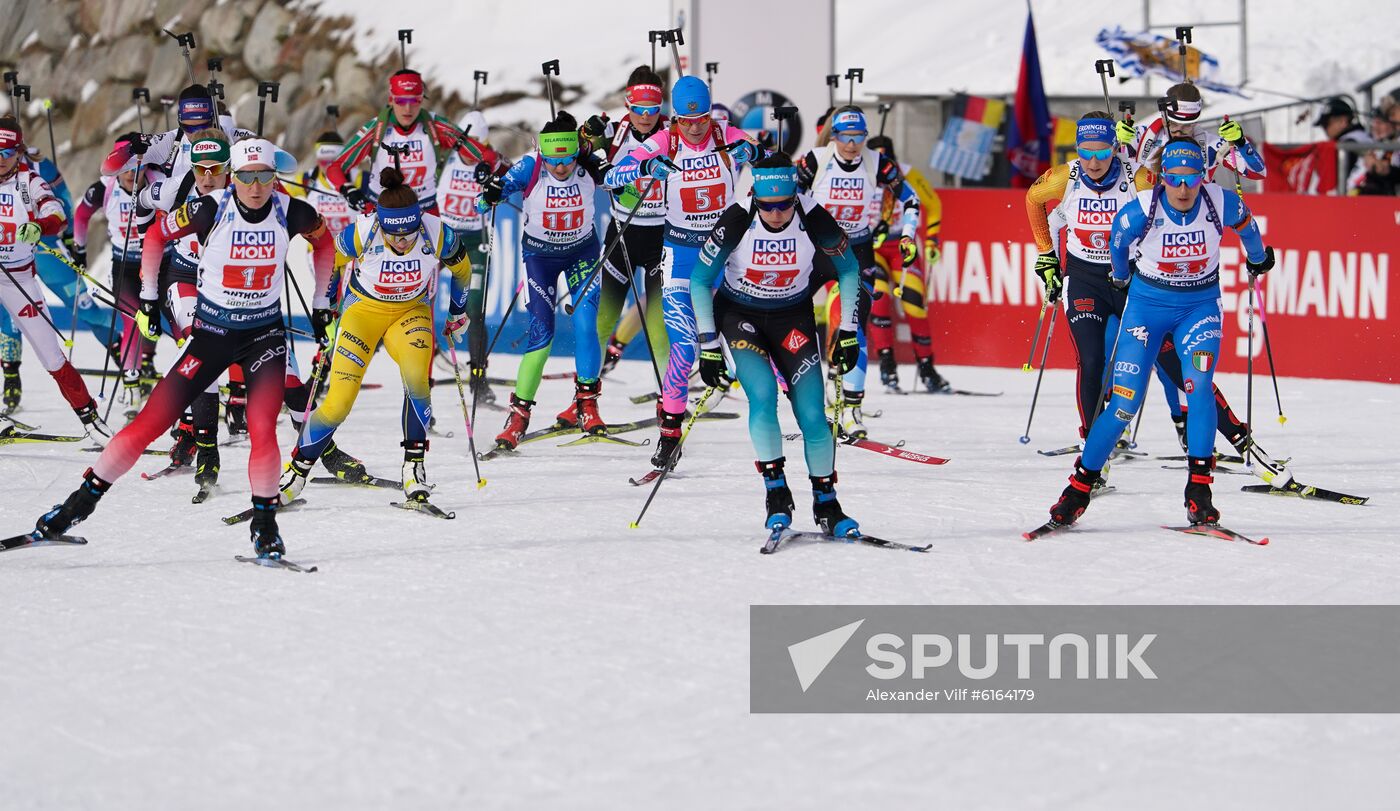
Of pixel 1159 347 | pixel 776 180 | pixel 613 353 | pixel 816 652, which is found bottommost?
pixel 816 652

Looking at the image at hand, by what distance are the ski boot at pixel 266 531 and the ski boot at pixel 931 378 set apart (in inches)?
288

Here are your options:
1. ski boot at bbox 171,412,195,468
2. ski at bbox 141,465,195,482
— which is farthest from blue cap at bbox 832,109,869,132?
ski at bbox 141,465,195,482

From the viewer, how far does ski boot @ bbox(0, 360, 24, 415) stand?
13016 millimetres

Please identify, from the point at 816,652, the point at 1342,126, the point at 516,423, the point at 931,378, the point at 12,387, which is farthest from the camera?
the point at 1342,126

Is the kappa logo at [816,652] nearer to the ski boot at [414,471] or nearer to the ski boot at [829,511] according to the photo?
the ski boot at [829,511]

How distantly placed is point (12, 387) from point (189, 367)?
18.3ft

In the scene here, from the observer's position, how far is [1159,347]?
344 inches

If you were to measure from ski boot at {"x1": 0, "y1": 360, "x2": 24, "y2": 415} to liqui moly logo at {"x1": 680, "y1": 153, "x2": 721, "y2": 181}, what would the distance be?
5437 millimetres

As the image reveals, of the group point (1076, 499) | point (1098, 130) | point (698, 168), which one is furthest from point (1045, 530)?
point (698, 168)

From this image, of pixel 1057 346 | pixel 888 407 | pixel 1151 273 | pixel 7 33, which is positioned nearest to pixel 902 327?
pixel 1057 346

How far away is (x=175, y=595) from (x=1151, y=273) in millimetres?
4795

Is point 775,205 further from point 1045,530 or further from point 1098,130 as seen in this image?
point 1098,130

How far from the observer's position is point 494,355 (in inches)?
669

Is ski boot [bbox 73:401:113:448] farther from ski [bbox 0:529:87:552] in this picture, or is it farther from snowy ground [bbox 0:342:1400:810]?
ski [bbox 0:529:87:552]
